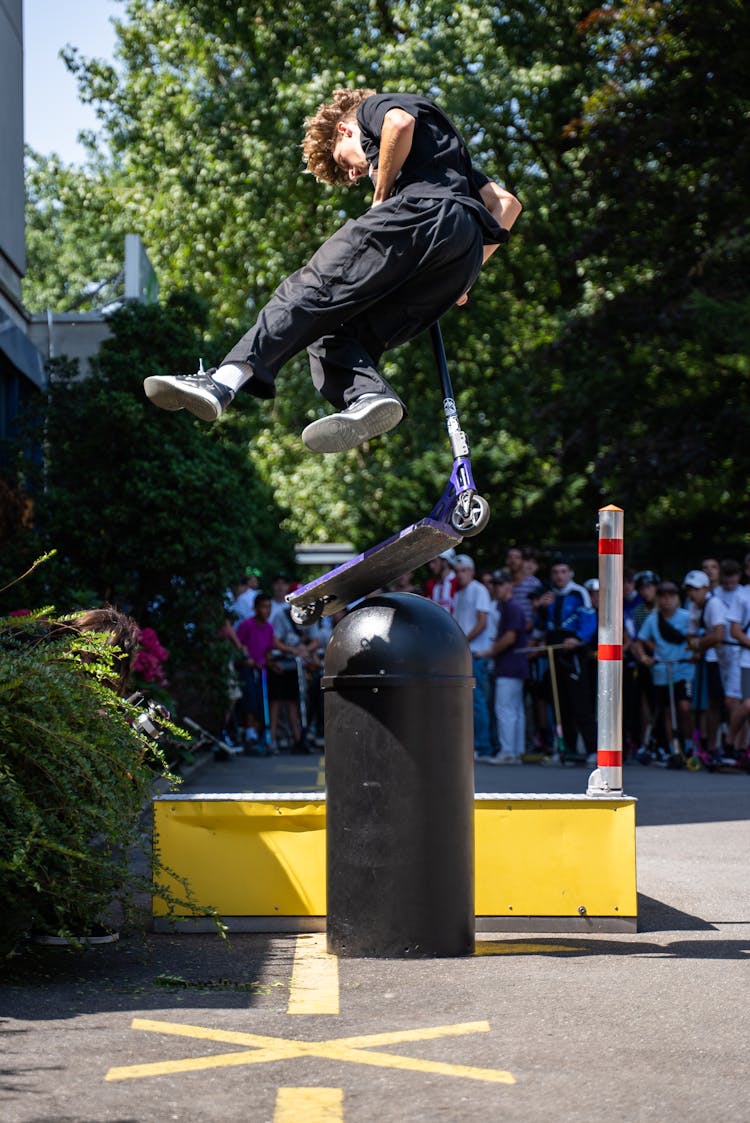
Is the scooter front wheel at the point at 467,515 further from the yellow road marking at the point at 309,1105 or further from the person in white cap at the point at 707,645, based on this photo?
the person in white cap at the point at 707,645

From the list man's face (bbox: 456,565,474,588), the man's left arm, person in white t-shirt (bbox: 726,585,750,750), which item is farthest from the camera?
man's face (bbox: 456,565,474,588)

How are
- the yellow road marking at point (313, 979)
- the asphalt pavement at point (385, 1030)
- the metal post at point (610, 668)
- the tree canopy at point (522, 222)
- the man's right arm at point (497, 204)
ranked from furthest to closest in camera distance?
the tree canopy at point (522, 222) → the metal post at point (610, 668) → the man's right arm at point (497, 204) → the yellow road marking at point (313, 979) → the asphalt pavement at point (385, 1030)

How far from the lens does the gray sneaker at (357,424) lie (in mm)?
5504

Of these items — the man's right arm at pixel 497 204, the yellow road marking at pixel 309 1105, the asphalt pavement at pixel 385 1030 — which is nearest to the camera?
the yellow road marking at pixel 309 1105

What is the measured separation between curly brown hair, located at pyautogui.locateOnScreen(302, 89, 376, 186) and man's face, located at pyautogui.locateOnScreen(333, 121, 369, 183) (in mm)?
32

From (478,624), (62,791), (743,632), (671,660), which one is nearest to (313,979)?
(62,791)

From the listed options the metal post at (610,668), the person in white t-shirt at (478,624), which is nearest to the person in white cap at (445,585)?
the person in white t-shirt at (478,624)

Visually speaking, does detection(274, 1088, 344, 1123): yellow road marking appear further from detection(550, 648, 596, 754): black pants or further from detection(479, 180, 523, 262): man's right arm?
detection(550, 648, 596, 754): black pants

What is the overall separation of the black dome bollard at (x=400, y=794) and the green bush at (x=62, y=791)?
62 cm

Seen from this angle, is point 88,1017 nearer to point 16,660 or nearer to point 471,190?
point 16,660

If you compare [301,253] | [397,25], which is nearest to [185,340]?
[301,253]

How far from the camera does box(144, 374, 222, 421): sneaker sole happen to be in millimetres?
5289

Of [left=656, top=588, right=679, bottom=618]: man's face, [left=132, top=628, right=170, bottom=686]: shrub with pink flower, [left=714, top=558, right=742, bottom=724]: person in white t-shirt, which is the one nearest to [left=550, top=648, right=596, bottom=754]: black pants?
[left=656, top=588, right=679, bottom=618]: man's face

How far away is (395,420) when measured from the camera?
5.51m
